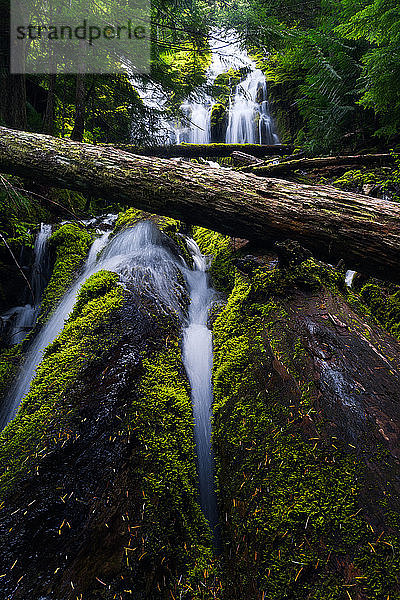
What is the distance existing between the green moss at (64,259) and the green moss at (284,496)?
325 centimetres

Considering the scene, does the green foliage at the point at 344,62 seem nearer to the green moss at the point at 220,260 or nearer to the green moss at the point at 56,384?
the green moss at the point at 220,260

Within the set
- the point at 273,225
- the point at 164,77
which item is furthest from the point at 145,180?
the point at 164,77

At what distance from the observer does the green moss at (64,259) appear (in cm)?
429

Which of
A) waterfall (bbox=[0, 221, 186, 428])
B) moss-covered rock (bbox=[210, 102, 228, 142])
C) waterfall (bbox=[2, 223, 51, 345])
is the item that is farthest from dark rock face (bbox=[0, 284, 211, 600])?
moss-covered rock (bbox=[210, 102, 228, 142])

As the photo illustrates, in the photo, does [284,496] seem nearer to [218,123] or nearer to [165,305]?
[165,305]

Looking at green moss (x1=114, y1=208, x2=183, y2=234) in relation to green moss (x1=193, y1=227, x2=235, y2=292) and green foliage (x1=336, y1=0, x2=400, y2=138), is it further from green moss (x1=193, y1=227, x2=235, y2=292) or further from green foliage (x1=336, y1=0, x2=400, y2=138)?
green foliage (x1=336, y1=0, x2=400, y2=138)

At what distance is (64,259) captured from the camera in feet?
16.2

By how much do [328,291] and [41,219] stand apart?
6.43 metres

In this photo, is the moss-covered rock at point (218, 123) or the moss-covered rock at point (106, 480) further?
the moss-covered rock at point (218, 123)

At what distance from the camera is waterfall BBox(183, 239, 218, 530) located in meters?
2.09

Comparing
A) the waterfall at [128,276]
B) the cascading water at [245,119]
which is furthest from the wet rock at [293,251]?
the cascading water at [245,119]
